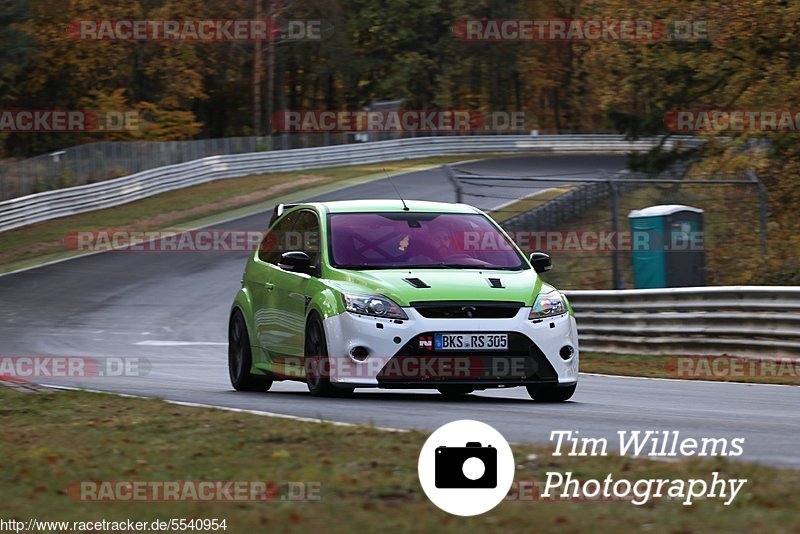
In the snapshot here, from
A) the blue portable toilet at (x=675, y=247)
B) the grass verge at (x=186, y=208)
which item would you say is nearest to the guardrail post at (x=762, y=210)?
the blue portable toilet at (x=675, y=247)

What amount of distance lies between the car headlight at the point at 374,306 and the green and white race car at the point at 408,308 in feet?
0.03

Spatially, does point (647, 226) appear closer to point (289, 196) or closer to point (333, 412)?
point (333, 412)

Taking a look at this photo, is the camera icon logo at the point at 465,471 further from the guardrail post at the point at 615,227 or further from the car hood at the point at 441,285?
the guardrail post at the point at 615,227

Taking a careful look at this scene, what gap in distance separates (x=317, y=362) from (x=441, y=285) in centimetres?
113

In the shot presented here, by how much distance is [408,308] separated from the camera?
11.1 metres

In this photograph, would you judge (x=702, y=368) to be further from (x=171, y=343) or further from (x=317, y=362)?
(x=171, y=343)

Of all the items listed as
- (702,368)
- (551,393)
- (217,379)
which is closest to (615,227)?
(702,368)

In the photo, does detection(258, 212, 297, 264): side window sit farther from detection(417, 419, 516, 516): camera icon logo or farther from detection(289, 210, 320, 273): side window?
detection(417, 419, 516, 516): camera icon logo

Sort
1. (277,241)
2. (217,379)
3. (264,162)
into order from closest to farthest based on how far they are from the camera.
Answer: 1. (277,241)
2. (217,379)
3. (264,162)

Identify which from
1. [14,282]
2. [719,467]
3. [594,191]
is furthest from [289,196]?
[719,467]

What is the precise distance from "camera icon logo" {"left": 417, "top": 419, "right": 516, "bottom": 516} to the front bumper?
4464mm

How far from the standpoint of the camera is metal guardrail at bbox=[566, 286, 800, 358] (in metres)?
17.0

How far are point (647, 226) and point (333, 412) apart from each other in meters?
11.6

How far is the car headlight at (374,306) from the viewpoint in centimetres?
1109
